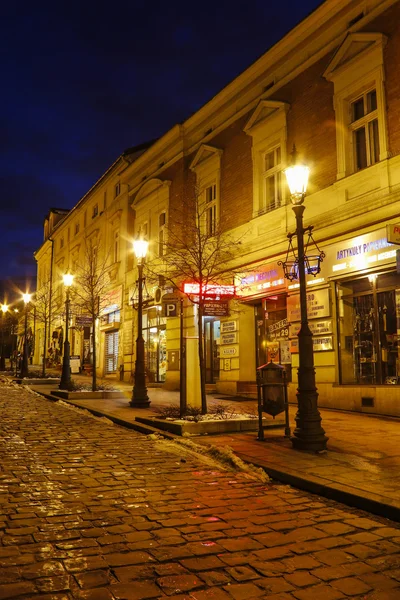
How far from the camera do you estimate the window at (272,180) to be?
17141 millimetres

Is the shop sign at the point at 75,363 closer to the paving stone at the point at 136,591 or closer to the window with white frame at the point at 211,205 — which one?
the window with white frame at the point at 211,205

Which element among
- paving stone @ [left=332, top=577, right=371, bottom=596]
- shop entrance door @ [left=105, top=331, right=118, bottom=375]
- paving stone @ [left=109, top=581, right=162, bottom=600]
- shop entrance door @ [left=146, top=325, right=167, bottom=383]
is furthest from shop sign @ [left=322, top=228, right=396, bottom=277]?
shop entrance door @ [left=105, top=331, right=118, bottom=375]

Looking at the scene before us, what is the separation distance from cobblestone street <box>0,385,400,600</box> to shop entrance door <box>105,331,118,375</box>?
21.4m

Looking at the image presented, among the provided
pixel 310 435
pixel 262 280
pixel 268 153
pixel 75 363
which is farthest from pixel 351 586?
pixel 75 363

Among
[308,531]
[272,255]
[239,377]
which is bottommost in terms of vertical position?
[308,531]

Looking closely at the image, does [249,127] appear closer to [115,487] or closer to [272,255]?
[272,255]

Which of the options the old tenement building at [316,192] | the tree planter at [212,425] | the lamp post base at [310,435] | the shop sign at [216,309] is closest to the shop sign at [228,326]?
the old tenement building at [316,192]

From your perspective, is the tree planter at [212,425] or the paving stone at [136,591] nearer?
the paving stone at [136,591]

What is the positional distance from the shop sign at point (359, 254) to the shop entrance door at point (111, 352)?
1683 centimetres

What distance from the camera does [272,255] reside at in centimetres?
1673

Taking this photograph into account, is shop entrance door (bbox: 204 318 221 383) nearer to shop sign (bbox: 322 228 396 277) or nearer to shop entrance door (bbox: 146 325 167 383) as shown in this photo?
shop entrance door (bbox: 146 325 167 383)

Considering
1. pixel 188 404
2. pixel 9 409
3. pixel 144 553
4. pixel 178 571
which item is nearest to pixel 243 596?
pixel 178 571

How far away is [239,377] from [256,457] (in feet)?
33.4

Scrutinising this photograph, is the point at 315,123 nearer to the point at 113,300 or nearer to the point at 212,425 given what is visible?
the point at 212,425
